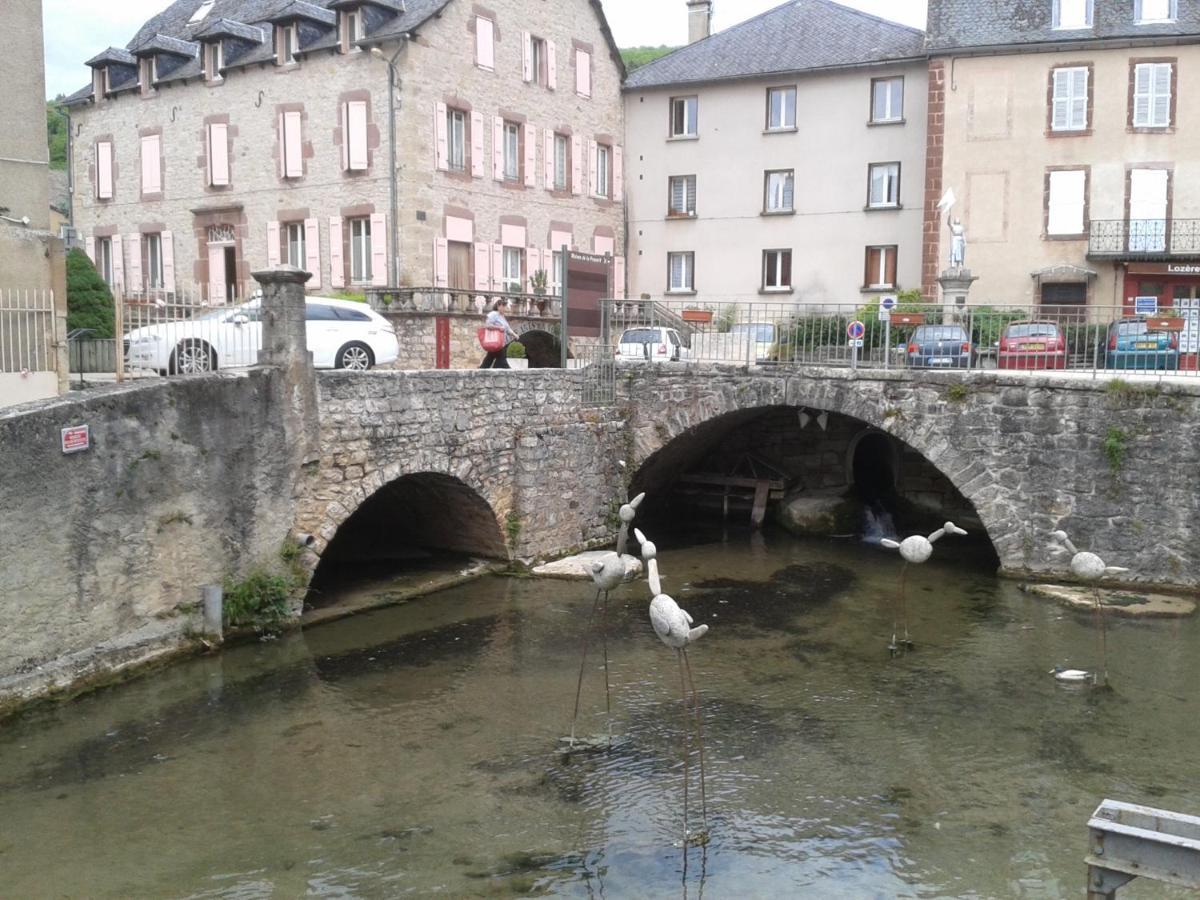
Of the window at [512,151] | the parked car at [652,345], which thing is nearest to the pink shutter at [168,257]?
the window at [512,151]

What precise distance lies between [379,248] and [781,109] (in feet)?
38.6

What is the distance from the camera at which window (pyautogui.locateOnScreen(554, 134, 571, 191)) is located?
28359 millimetres

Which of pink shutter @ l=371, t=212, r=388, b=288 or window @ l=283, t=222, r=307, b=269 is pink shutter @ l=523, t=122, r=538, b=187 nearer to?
pink shutter @ l=371, t=212, r=388, b=288

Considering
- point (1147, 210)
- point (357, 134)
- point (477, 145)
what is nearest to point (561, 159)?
point (477, 145)

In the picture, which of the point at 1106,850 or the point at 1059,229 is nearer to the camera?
the point at 1106,850

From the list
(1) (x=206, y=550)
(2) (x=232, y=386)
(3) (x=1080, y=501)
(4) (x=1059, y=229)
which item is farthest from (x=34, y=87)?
(4) (x=1059, y=229)

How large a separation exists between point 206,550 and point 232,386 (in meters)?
1.59

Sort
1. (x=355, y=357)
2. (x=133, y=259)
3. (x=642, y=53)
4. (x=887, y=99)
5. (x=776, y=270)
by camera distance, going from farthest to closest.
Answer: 1. (x=642, y=53)
2. (x=776, y=270)
3. (x=133, y=259)
4. (x=887, y=99)
5. (x=355, y=357)

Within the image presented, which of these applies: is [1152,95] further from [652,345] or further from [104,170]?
[104,170]

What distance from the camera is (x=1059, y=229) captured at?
25.8 m

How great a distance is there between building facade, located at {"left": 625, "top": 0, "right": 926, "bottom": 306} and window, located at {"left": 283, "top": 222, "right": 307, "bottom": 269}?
31.5 ft

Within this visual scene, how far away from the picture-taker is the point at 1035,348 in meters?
14.7

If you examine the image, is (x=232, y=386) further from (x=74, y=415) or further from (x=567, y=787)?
(x=567, y=787)

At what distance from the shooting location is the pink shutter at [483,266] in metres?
26.0
